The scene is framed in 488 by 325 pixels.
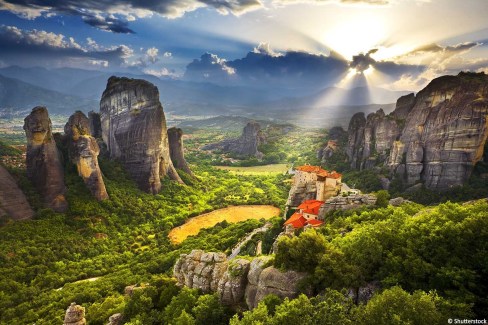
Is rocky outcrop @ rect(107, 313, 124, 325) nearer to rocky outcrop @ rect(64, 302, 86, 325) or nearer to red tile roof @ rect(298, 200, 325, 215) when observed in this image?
rocky outcrop @ rect(64, 302, 86, 325)

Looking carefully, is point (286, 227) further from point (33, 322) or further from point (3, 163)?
point (3, 163)

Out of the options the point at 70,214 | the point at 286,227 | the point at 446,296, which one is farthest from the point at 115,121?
the point at 446,296

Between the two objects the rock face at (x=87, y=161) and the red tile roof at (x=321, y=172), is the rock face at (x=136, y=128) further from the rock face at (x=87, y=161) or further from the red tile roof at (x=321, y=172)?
the red tile roof at (x=321, y=172)

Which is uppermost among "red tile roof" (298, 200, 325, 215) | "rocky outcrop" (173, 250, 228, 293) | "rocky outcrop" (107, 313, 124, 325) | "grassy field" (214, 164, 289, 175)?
"red tile roof" (298, 200, 325, 215)

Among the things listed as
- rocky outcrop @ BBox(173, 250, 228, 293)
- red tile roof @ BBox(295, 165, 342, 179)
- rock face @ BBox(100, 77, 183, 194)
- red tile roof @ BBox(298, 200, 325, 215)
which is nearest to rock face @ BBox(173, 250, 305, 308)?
rocky outcrop @ BBox(173, 250, 228, 293)

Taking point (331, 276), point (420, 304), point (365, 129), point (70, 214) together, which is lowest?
point (70, 214)

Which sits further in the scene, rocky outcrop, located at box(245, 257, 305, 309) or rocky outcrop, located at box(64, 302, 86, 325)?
rocky outcrop, located at box(64, 302, 86, 325)

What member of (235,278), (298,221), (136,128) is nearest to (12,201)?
(136,128)
